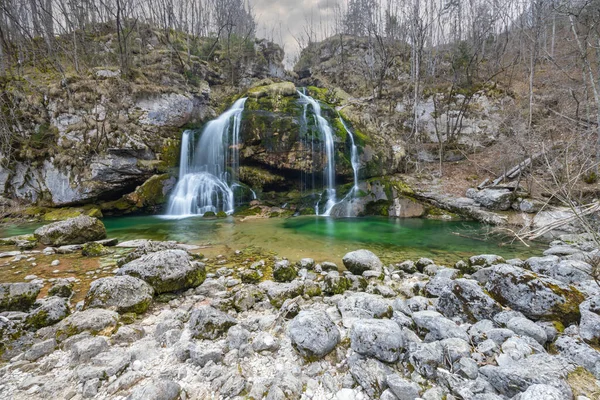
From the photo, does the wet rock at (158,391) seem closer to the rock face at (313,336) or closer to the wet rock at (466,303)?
the rock face at (313,336)

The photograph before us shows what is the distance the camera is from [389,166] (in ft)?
47.6

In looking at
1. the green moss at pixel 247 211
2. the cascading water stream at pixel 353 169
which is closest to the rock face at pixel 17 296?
the green moss at pixel 247 211

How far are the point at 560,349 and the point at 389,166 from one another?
43.1ft

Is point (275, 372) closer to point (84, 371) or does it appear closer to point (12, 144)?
point (84, 371)

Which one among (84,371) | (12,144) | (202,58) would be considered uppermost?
(202,58)

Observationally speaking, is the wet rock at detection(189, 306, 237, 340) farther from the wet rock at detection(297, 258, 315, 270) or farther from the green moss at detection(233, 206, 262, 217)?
the green moss at detection(233, 206, 262, 217)

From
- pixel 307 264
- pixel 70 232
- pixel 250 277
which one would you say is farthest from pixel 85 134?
pixel 307 264

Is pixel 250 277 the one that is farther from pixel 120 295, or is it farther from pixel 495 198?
pixel 495 198

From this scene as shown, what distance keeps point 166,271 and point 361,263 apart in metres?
3.36

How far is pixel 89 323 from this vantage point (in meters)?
2.54

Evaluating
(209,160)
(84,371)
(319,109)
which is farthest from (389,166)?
(84,371)

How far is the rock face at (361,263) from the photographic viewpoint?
15.3 feet

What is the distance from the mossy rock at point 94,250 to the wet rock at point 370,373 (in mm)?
5846

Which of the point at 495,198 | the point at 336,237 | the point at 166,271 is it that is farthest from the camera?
the point at 495,198
